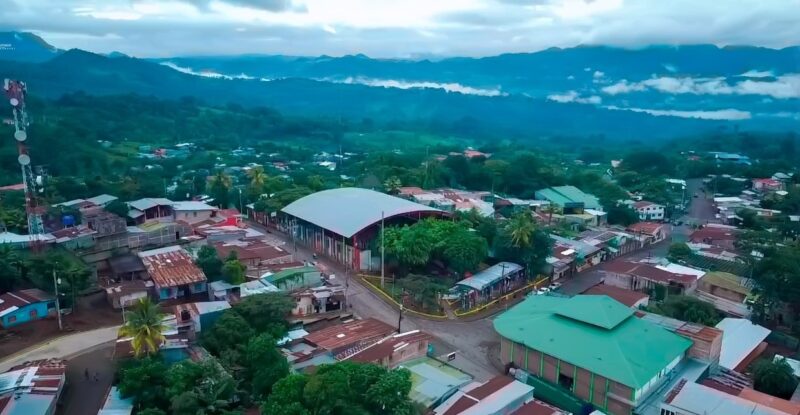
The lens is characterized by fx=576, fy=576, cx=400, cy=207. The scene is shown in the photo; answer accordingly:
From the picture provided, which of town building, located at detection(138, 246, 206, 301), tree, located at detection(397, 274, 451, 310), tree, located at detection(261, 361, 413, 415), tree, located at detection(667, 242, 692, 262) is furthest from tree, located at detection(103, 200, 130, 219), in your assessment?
tree, located at detection(667, 242, 692, 262)

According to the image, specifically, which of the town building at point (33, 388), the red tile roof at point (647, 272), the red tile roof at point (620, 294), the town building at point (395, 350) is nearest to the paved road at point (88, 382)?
the town building at point (33, 388)

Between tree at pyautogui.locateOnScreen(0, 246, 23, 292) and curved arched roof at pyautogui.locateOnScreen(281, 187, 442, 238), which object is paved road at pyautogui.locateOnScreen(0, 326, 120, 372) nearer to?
tree at pyautogui.locateOnScreen(0, 246, 23, 292)

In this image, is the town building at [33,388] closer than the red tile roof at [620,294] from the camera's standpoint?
Yes

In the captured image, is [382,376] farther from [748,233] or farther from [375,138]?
[375,138]

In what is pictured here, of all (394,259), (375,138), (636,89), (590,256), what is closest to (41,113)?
(375,138)

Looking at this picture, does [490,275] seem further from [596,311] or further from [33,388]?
[33,388]

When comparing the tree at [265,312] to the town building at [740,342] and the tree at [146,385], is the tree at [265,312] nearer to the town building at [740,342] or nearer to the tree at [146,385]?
the tree at [146,385]
